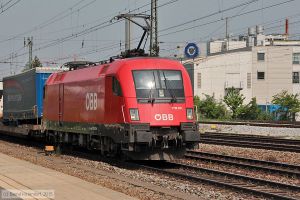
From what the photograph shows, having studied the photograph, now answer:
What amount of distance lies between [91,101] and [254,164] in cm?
547

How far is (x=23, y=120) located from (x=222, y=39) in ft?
238

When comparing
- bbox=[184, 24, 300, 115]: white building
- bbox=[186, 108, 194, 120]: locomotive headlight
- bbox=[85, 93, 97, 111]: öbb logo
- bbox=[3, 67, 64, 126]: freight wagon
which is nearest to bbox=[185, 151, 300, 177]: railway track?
bbox=[186, 108, 194, 120]: locomotive headlight

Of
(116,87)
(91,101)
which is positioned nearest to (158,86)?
(116,87)

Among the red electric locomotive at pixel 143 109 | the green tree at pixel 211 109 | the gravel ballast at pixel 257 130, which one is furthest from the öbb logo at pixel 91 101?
the green tree at pixel 211 109

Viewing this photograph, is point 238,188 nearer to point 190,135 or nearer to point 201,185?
point 201,185

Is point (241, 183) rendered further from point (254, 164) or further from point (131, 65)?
point (131, 65)

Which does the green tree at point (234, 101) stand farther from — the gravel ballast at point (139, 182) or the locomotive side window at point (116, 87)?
the locomotive side window at point (116, 87)

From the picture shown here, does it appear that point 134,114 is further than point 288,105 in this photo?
No

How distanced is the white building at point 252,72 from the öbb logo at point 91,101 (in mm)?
56123

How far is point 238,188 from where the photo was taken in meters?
11.3

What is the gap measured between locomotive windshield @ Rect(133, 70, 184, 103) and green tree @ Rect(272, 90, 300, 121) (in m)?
41.1

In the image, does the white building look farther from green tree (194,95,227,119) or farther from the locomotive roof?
the locomotive roof

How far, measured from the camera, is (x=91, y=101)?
57.8 ft

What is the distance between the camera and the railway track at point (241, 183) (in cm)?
1090
